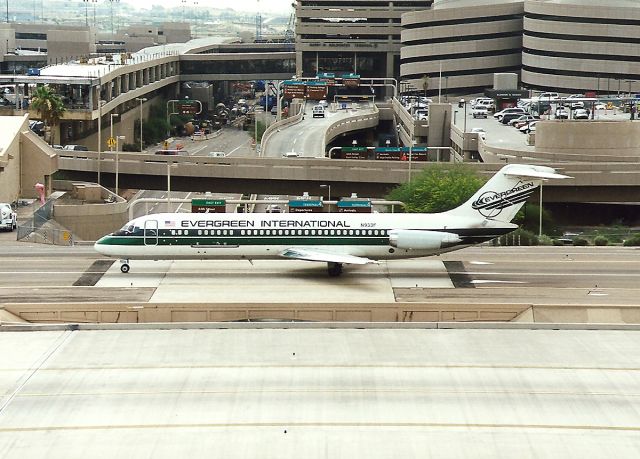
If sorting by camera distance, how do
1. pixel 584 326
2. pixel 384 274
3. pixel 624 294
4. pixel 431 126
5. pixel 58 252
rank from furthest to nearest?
pixel 431 126
pixel 58 252
pixel 384 274
pixel 624 294
pixel 584 326

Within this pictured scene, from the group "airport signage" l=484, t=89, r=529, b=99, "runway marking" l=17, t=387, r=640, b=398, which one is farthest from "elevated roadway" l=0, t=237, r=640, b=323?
"airport signage" l=484, t=89, r=529, b=99

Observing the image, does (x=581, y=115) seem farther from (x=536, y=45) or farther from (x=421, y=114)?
(x=536, y=45)

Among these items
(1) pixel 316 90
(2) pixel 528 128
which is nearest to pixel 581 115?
(2) pixel 528 128

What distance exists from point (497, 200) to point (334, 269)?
863 centimetres

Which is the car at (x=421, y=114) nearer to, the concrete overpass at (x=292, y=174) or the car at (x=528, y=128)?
the car at (x=528, y=128)

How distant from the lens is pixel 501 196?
61.6 m

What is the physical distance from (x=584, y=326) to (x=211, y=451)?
→ 1963 cm

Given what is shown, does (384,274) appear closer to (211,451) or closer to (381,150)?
(211,451)

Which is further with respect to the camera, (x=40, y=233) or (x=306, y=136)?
(x=306, y=136)

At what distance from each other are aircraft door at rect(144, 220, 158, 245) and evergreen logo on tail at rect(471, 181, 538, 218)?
15444mm

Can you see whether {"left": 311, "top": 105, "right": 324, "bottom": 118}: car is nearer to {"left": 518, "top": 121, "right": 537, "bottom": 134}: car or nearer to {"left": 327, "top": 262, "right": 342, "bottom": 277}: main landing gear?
{"left": 518, "top": 121, "right": 537, "bottom": 134}: car

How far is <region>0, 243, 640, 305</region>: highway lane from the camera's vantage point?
57875 mm

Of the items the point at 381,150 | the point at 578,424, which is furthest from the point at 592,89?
the point at 578,424

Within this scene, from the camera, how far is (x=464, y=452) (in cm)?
3406
